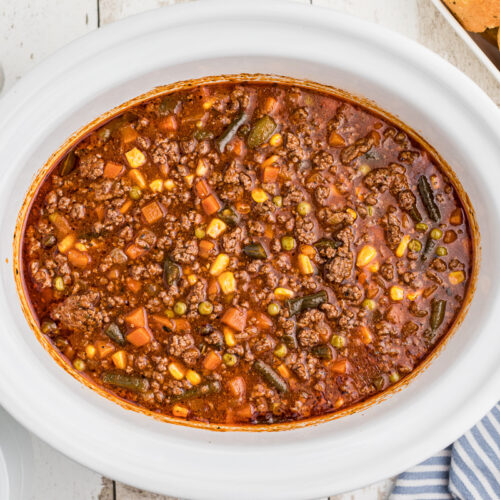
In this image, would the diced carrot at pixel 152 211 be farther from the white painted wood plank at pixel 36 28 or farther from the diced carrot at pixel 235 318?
the white painted wood plank at pixel 36 28

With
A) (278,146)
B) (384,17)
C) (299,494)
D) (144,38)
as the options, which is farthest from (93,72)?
(299,494)

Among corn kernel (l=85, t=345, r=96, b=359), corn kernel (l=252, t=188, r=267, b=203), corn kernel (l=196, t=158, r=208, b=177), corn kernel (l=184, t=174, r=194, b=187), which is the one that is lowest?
corn kernel (l=85, t=345, r=96, b=359)

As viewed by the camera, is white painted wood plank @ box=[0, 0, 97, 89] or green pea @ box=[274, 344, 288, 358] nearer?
green pea @ box=[274, 344, 288, 358]

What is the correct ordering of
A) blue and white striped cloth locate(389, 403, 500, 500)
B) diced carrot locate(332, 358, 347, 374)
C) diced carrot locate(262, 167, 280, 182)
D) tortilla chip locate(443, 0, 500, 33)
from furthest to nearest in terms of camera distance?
blue and white striped cloth locate(389, 403, 500, 500) < tortilla chip locate(443, 0, 500, 33) < diced carrot locate(332, 358, 347, 374) < diced carrot locate(262, 167, 280, 182)

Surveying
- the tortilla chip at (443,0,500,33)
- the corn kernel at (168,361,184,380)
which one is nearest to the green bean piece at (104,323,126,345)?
the corn kernel at (168,361,184,380)

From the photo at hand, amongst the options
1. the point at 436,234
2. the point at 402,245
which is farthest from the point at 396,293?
the point at 436,234

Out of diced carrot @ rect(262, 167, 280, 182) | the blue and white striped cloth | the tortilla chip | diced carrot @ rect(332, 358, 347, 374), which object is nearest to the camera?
diced carrot @ rect(262, 167, 280, 182)

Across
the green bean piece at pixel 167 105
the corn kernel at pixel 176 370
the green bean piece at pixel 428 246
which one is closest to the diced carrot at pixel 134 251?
the corn kernel at pixel 176 370

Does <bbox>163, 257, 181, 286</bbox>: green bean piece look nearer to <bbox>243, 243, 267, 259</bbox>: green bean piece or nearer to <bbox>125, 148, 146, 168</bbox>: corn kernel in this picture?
<bbox>243, 243, 267, 259</bbox>: green bean piece
